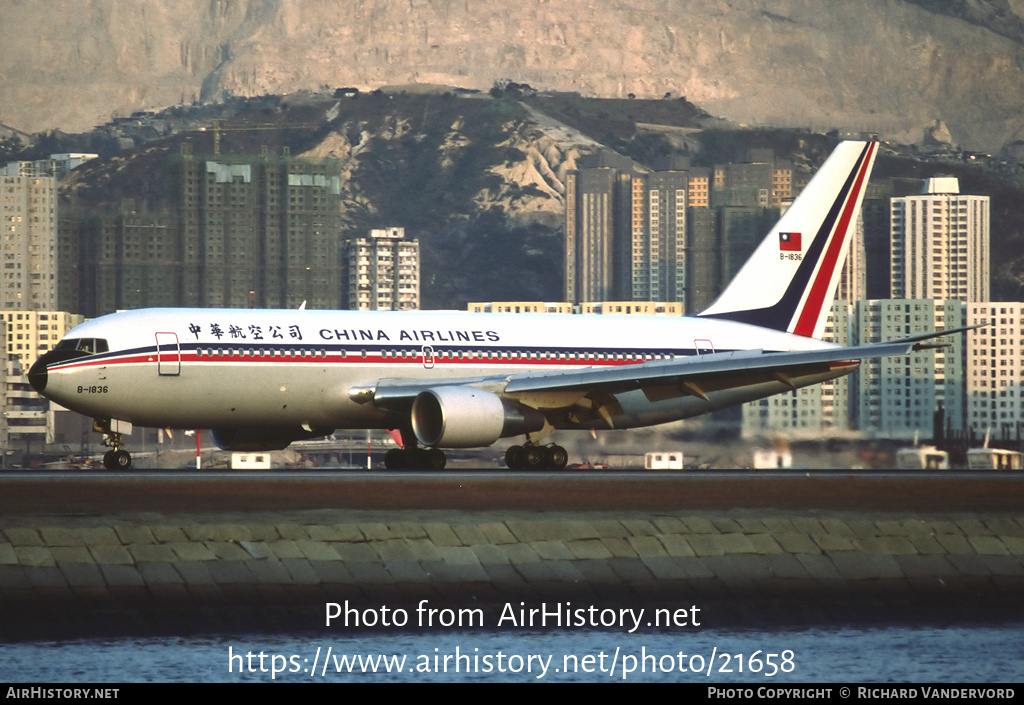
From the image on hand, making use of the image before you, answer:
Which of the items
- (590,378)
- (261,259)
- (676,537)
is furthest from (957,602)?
(261,259)

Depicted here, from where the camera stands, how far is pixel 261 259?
636 feet

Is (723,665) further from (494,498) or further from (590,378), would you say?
(590,378)

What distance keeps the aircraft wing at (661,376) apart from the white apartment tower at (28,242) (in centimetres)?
13535

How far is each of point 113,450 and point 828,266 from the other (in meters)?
22.5

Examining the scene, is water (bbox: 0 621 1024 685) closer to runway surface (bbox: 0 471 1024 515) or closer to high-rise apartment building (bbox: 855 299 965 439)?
runway surface (bbox: 0 471 1024 515)

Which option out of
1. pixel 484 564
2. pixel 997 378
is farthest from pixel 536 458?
pixel 997 378

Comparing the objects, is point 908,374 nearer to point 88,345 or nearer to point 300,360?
point 300,360

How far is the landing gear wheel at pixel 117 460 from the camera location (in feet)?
128

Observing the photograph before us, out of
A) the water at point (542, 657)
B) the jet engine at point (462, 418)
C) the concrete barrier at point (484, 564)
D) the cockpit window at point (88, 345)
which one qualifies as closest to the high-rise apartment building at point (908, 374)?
the jet engine at point (462, 418)

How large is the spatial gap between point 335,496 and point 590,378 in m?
11.6

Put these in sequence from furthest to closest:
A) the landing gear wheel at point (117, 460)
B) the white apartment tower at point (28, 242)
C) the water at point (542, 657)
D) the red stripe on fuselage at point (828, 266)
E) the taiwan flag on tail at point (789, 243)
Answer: the white apartment tower at point (28, 242), the taiwan flag on tail at point (789, 243), the red stripe on fuselage at point (828, 266), the landing gear wheel at point (117, 460), the water at point (542, 657)

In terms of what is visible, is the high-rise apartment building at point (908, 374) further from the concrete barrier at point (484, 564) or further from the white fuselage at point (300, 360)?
the concrete barrier at point (484, 564)

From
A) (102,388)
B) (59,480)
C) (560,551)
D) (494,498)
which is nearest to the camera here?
(560,551)

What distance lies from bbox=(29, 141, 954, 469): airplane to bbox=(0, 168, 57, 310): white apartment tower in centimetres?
A: 13324
